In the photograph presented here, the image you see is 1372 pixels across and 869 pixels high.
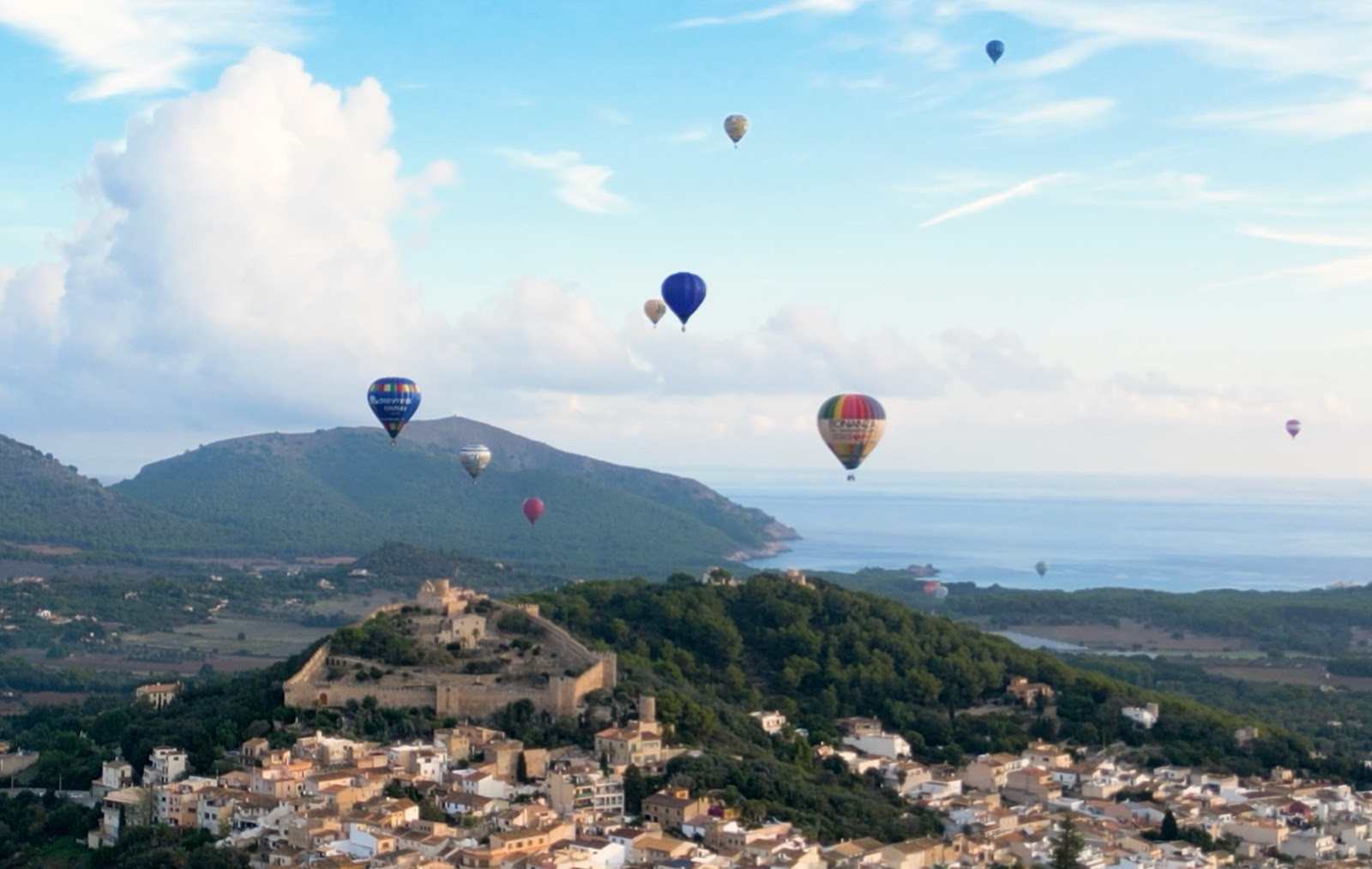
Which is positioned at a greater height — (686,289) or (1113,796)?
(686,289)

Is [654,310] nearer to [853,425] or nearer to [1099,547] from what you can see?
[853,425]

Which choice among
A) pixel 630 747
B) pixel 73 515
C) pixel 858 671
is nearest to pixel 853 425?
pixel 858 671

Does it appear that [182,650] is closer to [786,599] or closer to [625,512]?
[786,599]

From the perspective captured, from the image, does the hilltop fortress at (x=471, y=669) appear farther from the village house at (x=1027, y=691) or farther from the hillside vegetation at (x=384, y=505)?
the hillside vegetation at (x=384, y=505)

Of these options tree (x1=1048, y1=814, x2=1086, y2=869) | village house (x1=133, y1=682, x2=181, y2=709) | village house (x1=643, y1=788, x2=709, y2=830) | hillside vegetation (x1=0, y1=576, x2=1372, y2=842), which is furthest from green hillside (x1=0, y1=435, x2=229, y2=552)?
tree (x1=1048, y1=814, x2=1086, y2=869)

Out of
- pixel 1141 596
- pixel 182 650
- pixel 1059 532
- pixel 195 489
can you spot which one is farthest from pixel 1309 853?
pixel 1059 532

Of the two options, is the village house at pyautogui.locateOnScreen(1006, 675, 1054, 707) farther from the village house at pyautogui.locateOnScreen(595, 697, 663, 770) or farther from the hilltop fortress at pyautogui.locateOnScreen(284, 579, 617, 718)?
the village house at pyautogui.locateOnScreen(595, 697, 663, 770)
